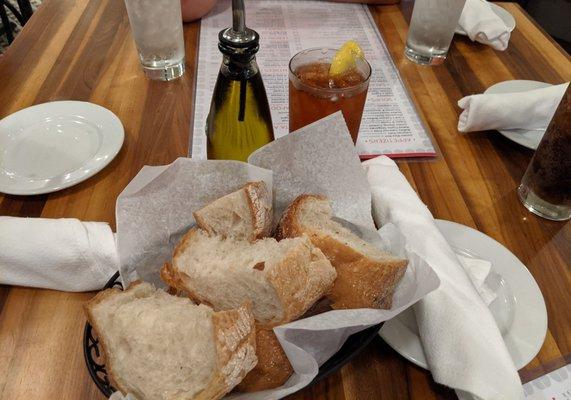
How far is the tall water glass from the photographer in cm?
104

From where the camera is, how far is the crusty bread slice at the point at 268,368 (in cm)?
54

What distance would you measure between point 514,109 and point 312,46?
0.57 metres

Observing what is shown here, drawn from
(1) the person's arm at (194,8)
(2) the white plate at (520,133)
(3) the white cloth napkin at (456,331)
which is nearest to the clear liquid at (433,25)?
(2) the white plate at (520,133)

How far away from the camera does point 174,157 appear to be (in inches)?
37.2

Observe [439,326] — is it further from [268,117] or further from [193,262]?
[268,117]

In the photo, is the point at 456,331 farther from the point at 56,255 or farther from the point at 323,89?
the point at 56,255

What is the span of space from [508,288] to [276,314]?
0.36 meters

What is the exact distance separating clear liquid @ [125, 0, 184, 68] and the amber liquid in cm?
39

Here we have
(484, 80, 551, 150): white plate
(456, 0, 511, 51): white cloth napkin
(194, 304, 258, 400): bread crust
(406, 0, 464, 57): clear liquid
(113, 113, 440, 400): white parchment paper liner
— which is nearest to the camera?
(194, 304, 258, 400): bread crust

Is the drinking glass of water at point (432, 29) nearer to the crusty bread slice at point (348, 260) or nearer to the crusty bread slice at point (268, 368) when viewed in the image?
the crusty bread slice at point (348, 260)

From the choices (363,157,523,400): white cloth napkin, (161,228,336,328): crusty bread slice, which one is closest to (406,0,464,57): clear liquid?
(363,157,523,400): white cloth napkin

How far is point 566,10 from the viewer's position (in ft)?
7.60

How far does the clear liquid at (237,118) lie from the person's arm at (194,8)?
62 cm

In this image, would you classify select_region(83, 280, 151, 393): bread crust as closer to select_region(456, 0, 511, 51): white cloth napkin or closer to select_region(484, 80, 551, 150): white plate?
select_region(484, 80, 551, 150): white plate
